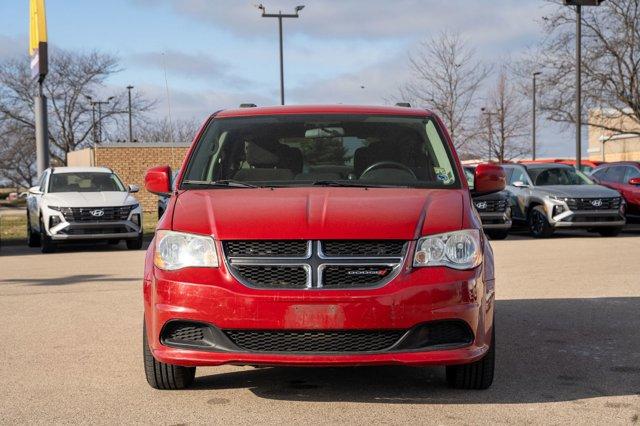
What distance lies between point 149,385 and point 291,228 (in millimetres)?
1495

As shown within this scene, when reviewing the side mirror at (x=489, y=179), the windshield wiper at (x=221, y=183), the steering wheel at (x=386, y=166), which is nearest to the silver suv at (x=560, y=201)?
the side mirror at (x=489, y=179)

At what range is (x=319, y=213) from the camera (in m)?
4.88

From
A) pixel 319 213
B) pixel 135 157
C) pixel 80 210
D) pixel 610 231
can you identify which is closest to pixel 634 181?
pixel 610 231

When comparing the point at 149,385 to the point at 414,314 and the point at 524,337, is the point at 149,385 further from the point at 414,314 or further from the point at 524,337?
the point at 524,337

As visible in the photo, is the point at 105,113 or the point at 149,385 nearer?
the point at 149,385

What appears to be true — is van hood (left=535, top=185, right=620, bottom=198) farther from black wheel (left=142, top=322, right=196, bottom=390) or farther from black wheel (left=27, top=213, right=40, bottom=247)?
black wheel (left=142, top=322, right=196, bottom=390)

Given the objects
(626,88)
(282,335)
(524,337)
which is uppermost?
(626,88)

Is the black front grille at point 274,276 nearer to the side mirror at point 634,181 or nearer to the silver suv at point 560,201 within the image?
the silver suv at point 560,201

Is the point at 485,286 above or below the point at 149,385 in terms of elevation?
above

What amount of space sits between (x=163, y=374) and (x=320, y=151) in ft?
6.18

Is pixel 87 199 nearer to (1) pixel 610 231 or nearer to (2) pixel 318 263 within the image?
(1) pixel 610 231

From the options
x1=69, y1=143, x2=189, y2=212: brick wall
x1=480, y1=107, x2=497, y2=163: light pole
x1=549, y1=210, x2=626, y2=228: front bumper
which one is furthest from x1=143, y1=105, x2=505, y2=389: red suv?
x1=480, y1=107, x2=497, y2=163: light pole

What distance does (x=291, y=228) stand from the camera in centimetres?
472

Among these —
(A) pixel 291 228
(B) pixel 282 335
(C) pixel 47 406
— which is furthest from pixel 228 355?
(C) pixel 47 406
